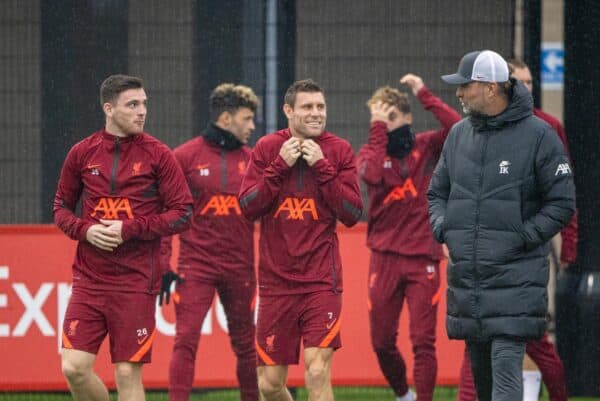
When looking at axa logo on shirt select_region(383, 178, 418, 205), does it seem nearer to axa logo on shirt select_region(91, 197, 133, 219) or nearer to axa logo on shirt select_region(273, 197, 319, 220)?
axa logo on shirt select_region(273, 197, 319, 220)

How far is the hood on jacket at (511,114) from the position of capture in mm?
7129

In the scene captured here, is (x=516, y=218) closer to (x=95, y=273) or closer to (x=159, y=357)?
(x=95, y=273)

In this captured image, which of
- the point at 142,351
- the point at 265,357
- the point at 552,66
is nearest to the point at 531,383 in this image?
the point at 265,357

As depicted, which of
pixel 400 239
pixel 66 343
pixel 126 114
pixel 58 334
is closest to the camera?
pixel 66 343

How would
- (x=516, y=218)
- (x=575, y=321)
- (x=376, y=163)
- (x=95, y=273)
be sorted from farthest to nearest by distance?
(x=575, y=321), (x=376, y=163), (x=95, y=273), (x=516, y=218)

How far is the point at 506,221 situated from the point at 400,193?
7.85 feet

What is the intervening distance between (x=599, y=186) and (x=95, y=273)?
426 centimetres

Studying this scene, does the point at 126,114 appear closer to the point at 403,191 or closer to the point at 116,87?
the point at 116,87

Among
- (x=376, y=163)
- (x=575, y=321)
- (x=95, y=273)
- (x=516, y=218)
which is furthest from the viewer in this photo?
(x=575, y=321)

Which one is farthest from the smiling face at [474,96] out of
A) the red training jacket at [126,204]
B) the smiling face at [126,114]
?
the smiling face at [126,114]

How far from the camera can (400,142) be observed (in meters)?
9.39

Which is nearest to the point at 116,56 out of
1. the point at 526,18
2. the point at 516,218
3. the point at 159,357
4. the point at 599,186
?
the point at 159,357

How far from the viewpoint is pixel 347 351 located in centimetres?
1067

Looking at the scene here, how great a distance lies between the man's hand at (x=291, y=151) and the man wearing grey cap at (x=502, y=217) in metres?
0.95
